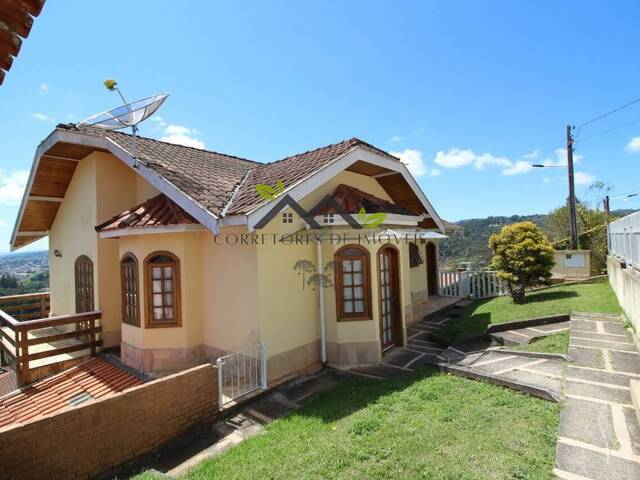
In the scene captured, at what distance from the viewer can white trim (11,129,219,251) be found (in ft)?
25.9

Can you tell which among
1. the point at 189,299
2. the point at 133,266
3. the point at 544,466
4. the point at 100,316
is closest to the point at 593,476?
the point at 544,466

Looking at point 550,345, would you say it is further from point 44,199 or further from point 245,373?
point 44,199

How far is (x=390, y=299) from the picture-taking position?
10891 mm

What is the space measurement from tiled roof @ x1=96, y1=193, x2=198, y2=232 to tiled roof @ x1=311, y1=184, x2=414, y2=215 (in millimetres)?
3403

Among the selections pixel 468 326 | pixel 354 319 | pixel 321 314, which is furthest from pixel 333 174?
pixel 468 326

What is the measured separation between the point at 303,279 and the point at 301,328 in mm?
1300

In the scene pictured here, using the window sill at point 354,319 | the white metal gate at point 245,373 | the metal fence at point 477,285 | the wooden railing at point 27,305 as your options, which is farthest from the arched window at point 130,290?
the metal fence at point 477,285

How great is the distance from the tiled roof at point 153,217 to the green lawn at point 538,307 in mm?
8999

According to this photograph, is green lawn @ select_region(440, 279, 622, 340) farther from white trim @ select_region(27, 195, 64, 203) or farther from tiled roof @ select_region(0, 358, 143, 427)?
white trim @ select_region(27, 195, 64, 203)

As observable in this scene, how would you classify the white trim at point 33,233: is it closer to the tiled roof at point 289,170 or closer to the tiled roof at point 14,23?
the tiled roof at point 289,170

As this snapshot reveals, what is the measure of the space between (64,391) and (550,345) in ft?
40.7

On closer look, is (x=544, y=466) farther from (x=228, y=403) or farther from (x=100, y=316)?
(x=100, y=316)

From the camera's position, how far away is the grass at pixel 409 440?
4680 millimetres

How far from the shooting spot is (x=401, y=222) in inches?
419
